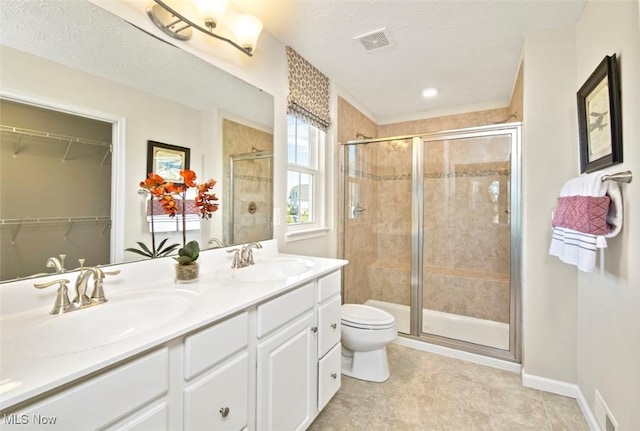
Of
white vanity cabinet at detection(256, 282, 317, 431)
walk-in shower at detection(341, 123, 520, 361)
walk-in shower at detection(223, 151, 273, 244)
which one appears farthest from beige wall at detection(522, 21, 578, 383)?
walk-in shower at detection(223, 151, 273, 244)

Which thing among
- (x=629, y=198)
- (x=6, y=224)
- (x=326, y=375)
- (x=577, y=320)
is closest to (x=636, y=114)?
(x=629, y=198)

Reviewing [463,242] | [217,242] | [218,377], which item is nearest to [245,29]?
[217,242]

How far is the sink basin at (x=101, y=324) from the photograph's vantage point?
749 millimetres

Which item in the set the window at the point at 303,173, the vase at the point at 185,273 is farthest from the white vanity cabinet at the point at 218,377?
the window at the point at 303,173

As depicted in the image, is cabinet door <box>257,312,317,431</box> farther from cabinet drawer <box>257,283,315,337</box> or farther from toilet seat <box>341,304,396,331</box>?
toilet seat <box>341,304,396,331</box>

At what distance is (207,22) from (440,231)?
2.64m

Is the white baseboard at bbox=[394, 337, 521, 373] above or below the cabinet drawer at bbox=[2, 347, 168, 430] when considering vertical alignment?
below

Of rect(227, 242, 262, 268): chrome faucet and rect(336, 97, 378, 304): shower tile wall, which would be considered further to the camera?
rect(336, 97, 378, 304): shower tile wall

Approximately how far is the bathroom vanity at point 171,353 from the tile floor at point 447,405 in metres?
0.24

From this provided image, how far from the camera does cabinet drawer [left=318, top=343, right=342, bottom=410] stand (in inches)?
59.0

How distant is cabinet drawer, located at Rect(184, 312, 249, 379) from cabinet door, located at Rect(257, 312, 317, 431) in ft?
0.44

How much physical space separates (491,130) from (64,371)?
104 inches

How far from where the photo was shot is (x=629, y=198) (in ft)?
3.90

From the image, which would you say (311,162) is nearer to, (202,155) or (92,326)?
(202,155)
